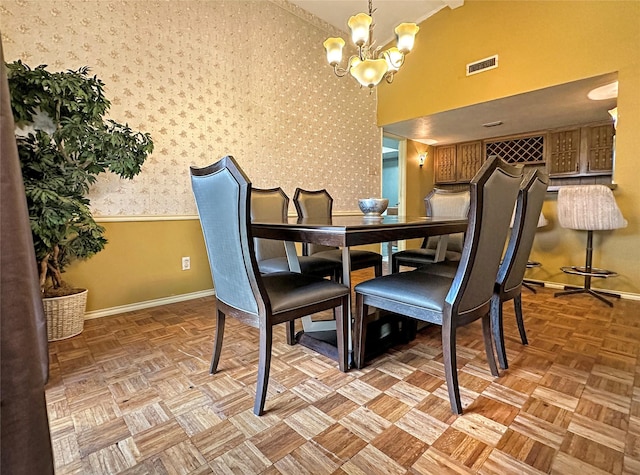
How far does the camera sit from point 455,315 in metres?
1.18

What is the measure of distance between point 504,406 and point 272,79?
132 inches

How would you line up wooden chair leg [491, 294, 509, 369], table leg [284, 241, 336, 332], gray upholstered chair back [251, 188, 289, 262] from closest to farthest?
wooden chair leg [491, 294, 509, 369]
table leg [284, 241, 336, 332]
gray upholstered chair back [251, 188, 289, 262]

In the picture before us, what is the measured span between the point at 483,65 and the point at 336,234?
328 centimetres

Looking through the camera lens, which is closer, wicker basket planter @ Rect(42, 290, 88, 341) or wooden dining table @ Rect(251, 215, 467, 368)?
wooden dining table @ Rect(251, 215, 467, 368)

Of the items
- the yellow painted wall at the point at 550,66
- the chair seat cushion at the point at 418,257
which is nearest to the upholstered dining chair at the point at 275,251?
the chair seat cushion at the point at 418,257

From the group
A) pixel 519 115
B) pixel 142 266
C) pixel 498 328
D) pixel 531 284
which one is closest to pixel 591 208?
pixel 531 284

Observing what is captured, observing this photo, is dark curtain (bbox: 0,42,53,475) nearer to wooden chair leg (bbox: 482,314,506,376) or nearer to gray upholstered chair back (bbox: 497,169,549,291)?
wooden chair leg (bbox: 482,314,506,376)

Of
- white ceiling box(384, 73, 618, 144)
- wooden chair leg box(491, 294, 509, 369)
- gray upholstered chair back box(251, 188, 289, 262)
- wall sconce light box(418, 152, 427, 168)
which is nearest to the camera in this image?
wooden chair leg box(491, 294, 509, 369)

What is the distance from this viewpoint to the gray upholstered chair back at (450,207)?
8.37ft

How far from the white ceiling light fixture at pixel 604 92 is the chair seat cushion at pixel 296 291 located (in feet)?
11.3

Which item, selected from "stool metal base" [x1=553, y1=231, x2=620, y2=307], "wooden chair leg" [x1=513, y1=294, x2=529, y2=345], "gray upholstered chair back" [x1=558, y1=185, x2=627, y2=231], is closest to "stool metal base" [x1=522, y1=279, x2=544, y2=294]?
"stool metal base" [x1=553, y1=231, x2=620, y2=307]

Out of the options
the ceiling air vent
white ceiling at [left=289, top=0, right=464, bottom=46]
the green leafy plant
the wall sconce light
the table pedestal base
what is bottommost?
the table pedestal base

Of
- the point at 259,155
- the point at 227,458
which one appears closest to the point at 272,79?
the point at 259,155

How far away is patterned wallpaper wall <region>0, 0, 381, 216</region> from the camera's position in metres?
2.16
